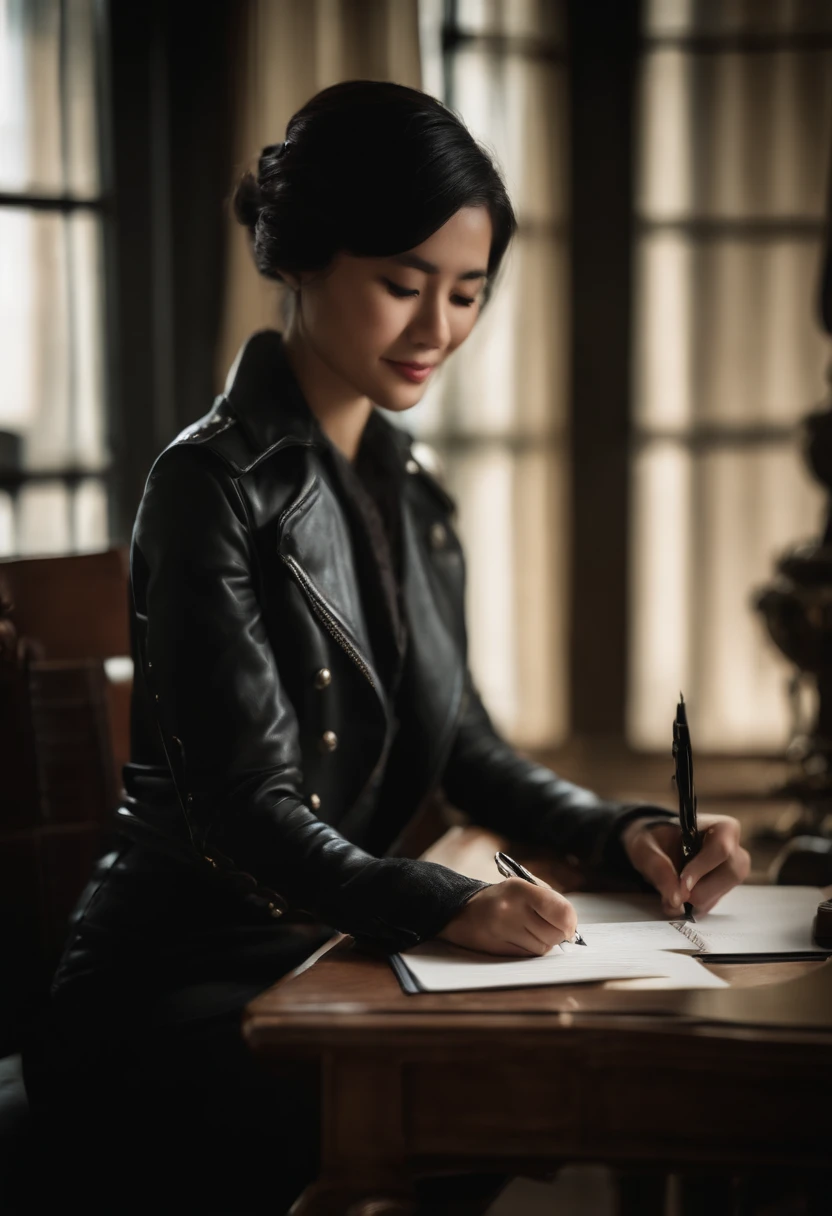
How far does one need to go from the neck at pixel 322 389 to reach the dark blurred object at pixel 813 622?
3.04ft

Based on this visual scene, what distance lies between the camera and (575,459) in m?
2.91

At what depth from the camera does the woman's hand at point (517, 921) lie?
1.04 meters

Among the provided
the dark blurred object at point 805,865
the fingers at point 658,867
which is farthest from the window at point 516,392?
the fingers at point 658,867

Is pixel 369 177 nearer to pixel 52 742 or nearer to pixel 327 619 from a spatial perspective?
pixel 327 619

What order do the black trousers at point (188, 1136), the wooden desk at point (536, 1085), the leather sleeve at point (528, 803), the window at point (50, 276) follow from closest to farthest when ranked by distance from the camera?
the wooden desk at point (536, 1085) < the black trousers at point (188, 1136) < the leather sleeve at point (528, 803) < the window at point (50, 276)

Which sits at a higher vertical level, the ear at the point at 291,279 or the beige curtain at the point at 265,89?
the beige curtain at the point at 265,89

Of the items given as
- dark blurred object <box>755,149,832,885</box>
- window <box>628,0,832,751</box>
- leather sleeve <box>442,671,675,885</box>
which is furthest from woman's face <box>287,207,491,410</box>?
window <box>628,0,832,751</box>

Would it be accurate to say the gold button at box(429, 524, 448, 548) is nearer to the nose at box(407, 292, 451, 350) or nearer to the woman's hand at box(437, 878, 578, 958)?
the nose at box(407, 292, 451, 350)

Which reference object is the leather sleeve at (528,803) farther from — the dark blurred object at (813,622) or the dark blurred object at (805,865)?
the dark blurred object at (813,622)

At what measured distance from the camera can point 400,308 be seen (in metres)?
1.29

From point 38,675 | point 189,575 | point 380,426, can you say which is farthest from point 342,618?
point 38,675

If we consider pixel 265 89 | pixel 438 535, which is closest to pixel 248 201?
pixel 438 535

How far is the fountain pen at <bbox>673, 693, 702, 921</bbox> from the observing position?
3.76 feet

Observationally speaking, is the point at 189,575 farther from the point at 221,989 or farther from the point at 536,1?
the point at 536,1
